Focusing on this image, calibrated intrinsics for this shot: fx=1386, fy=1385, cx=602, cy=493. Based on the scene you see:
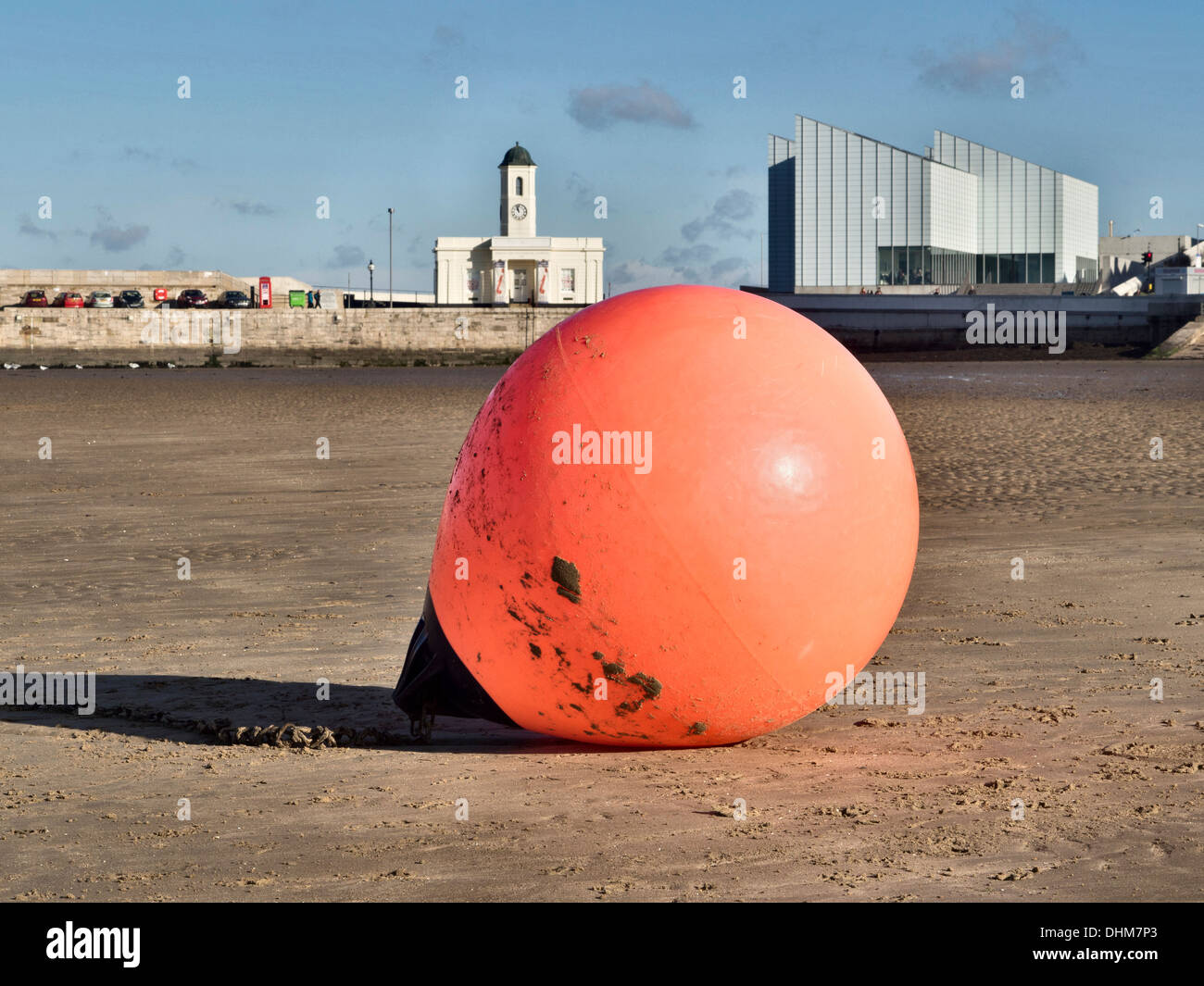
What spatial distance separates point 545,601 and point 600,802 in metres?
0.71

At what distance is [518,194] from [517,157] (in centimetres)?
239

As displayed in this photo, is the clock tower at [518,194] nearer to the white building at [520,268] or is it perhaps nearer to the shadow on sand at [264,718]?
Result: the white building at [520,268]

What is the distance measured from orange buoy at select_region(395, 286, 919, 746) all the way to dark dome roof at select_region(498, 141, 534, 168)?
82.5 meters

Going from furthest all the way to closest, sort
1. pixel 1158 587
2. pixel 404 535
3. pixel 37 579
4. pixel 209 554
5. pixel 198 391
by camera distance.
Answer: pixel 198 391 < pixel 404 535 < pixel 209 554 < pixel 37 579 < pixel 1158 587

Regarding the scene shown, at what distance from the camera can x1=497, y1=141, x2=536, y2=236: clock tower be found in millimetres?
83938

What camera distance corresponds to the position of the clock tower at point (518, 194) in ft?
275

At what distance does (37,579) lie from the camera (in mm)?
9266

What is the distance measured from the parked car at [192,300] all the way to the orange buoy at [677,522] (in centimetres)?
6196

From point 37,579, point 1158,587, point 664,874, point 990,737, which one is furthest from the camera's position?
point 37,579

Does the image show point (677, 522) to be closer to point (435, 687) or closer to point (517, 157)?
point (435, 687)

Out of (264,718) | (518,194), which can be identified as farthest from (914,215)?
(264,718)
